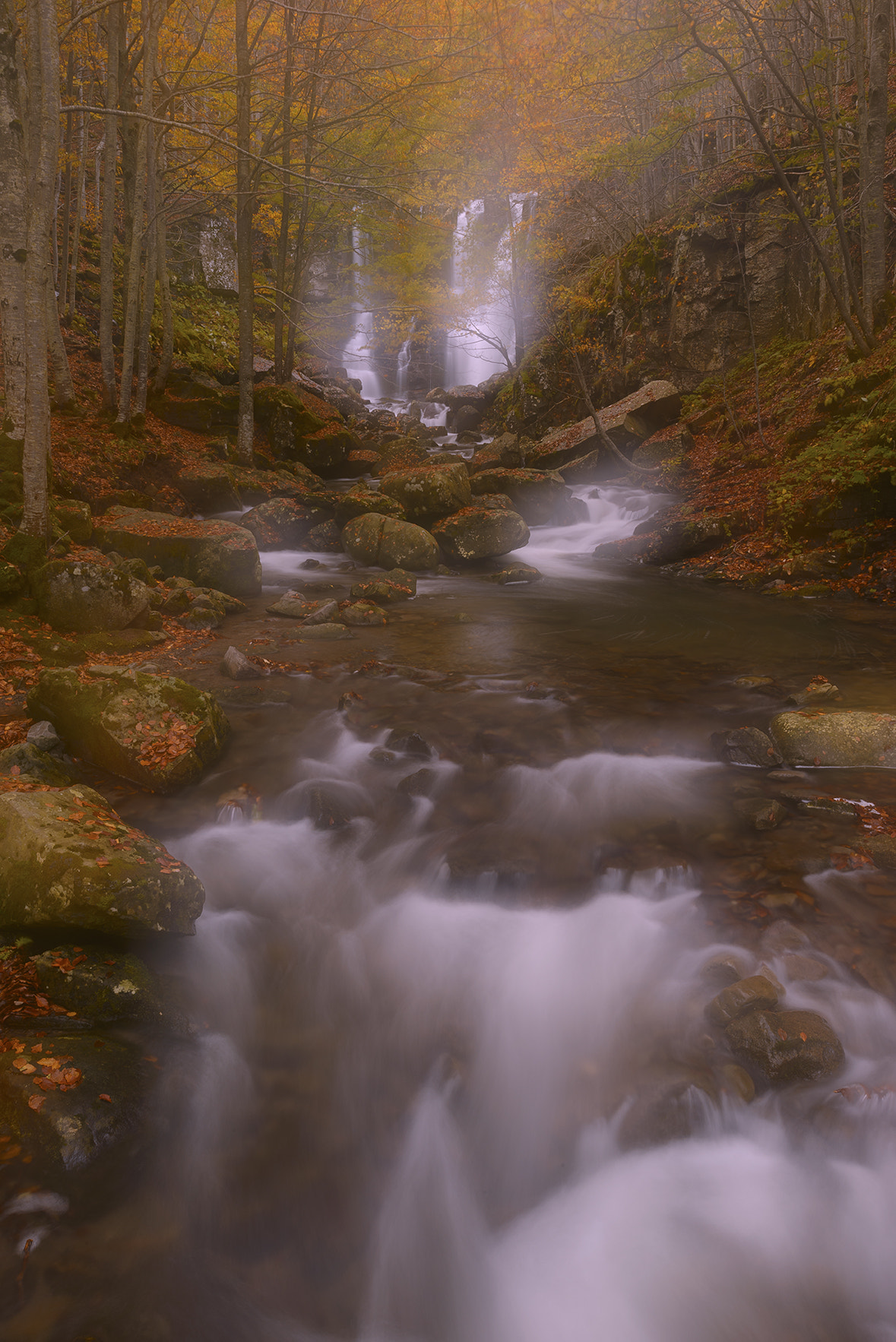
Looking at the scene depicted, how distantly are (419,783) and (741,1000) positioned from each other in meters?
2.90

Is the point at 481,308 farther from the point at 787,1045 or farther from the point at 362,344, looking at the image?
the point at 787,1045

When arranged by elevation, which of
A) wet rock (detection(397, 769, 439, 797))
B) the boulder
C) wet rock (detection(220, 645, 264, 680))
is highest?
the boulder

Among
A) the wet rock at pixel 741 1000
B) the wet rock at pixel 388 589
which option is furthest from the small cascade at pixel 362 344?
the wet rock at pixel 741 1000

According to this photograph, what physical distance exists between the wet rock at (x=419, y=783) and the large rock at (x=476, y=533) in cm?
878

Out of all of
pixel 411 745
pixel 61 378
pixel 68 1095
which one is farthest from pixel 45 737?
pixel 61 378

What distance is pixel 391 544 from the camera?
13.4 m

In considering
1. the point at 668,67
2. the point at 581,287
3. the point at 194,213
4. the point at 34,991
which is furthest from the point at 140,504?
the point at 668,67

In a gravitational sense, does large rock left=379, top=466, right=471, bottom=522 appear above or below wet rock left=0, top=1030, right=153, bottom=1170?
above

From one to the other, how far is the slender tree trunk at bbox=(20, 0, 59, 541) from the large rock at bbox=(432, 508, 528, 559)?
7763mm

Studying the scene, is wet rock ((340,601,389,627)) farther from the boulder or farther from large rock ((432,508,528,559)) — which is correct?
the boulder

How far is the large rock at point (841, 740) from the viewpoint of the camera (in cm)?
536

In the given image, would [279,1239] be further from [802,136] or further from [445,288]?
[445,288]

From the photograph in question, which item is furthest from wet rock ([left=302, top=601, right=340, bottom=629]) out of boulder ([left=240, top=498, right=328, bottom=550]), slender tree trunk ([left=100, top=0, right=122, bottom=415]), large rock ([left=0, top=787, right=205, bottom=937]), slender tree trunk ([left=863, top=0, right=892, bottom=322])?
slender tree trunk ([left=863, top=0, right=892, bottom=322])

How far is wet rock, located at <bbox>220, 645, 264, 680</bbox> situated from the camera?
748 centimetres
